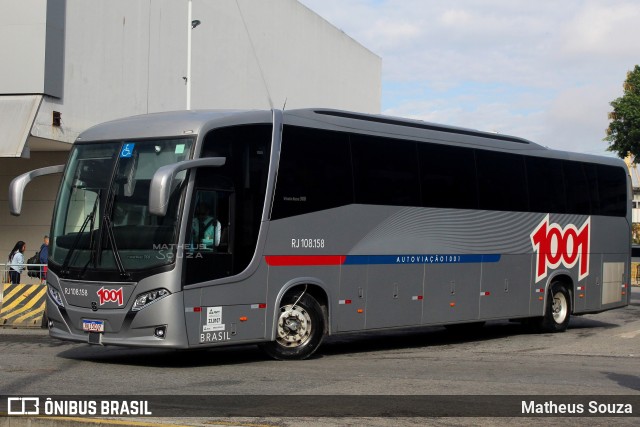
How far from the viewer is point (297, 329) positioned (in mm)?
14070

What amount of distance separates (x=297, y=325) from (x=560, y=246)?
7.78 meters

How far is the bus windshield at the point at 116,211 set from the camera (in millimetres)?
12406

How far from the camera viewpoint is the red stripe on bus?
535 inches

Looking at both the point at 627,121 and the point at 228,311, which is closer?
the point at 228,311

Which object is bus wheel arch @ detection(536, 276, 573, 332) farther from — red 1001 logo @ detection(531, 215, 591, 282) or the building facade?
the building facade

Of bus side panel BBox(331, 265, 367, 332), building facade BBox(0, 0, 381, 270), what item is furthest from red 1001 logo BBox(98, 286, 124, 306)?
building facade BBox(0, 0, 381, 270)

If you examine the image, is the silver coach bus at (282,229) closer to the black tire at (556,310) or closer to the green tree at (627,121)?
the black tire at (556,310)

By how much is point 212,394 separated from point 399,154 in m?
6.77

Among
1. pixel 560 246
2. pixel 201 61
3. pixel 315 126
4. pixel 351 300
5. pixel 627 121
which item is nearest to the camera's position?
pixel 315 126

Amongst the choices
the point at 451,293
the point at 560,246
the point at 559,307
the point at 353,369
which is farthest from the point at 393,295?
the point at 559,307

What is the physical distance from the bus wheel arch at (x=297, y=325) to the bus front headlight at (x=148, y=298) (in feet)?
6.52

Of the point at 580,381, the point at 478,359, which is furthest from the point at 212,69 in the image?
the point at 580,381

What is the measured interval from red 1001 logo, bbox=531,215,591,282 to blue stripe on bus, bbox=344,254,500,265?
1543 millimetres

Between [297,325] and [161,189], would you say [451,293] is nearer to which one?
[297,325]
